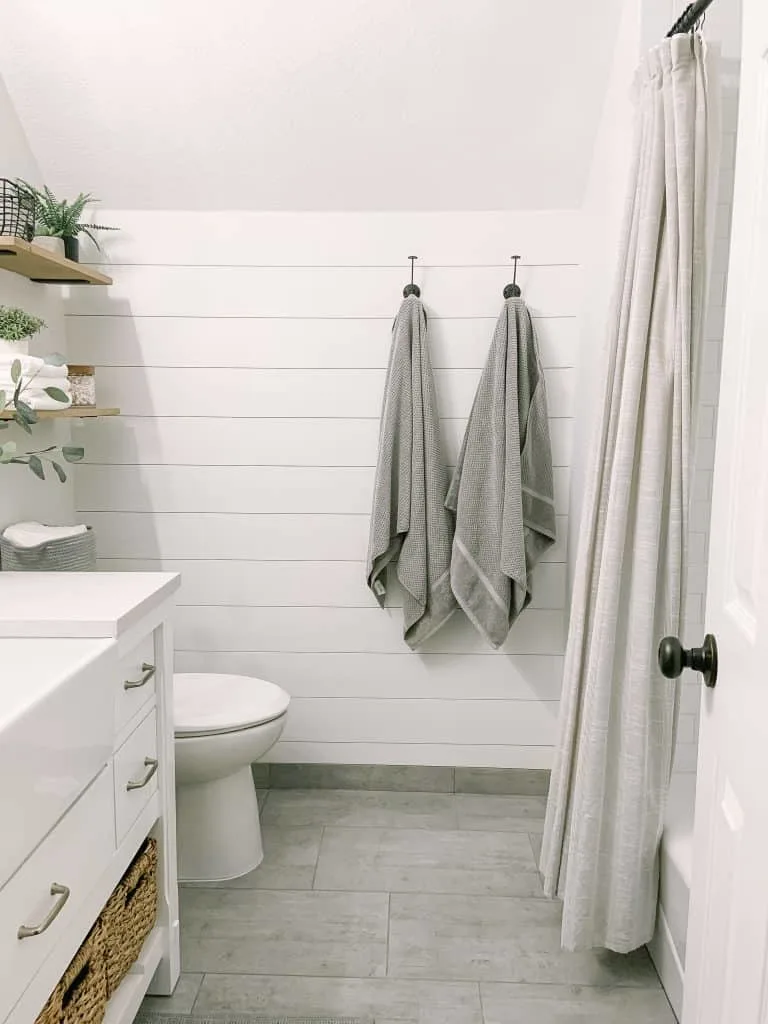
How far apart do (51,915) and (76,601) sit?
60cm

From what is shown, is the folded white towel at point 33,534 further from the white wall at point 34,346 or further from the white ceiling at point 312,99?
the white ceiling at point 312,99

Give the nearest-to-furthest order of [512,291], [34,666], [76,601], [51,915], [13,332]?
[51,915]
[34,666]
[76,601]
[13,332]
[512,291]

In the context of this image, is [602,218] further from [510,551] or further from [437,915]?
[437,915]

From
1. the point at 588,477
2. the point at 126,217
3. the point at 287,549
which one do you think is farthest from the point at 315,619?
the point at 126,217

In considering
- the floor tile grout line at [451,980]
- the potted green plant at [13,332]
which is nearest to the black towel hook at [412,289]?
the potted green plant at [13,332]

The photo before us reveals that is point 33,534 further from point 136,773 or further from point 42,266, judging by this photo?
point 136,773

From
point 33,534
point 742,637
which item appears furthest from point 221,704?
point 742,637

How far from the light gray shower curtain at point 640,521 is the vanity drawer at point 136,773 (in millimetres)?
887

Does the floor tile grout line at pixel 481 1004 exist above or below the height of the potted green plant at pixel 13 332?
below

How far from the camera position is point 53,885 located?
1138mm

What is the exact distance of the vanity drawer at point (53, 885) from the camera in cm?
101

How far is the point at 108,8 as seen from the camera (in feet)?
6.90

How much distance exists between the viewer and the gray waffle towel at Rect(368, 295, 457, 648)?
253cm

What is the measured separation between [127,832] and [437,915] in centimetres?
93
